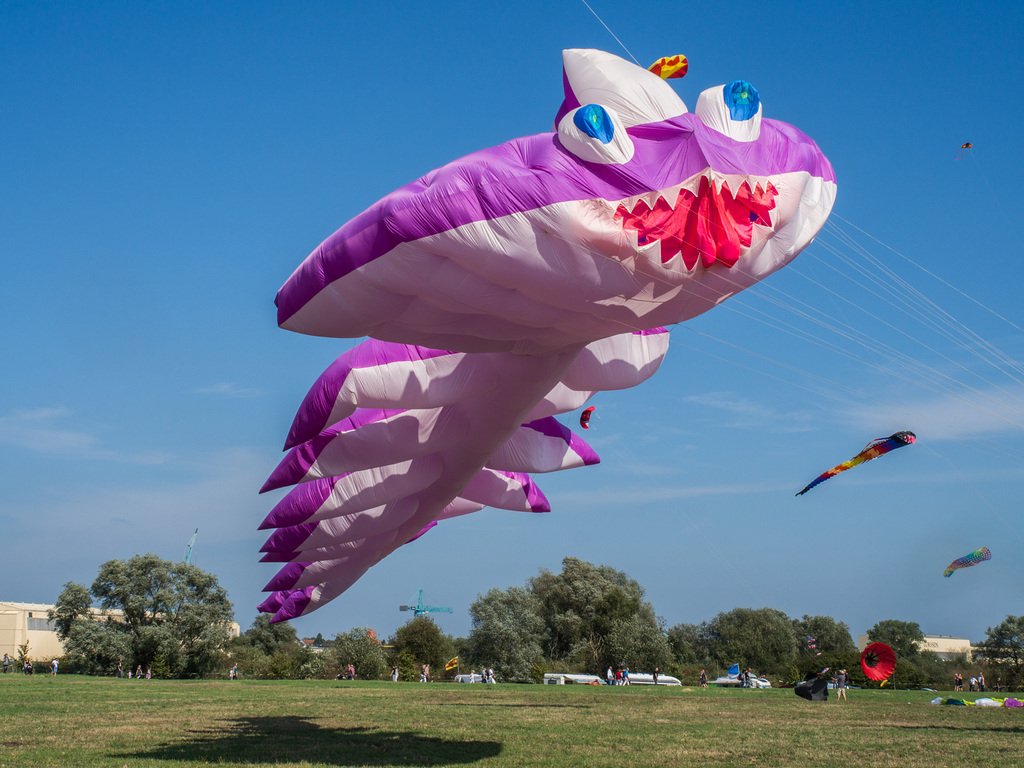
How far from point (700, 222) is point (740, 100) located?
1.39m

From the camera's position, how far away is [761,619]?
60.0m

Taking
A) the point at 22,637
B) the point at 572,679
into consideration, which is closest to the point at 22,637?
the point at 22,637

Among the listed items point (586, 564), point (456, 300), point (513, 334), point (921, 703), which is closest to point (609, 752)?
point (513, 334)

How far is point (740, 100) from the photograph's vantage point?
23.4ft

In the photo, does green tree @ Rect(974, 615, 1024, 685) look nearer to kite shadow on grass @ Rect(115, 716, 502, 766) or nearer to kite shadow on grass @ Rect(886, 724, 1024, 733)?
kite shadow on grass @ Rect(886, 724, 1024, 733)

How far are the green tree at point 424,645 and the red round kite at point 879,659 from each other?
3263 centimetres

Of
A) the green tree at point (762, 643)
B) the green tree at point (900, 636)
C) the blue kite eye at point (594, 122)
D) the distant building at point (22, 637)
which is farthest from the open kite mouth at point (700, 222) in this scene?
the distant building at point (22, 637)

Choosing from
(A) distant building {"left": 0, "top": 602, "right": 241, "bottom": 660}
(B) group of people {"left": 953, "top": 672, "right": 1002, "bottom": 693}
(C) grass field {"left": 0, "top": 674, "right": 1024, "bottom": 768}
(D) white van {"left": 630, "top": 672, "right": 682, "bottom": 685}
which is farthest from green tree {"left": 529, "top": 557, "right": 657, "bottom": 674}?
(A) distant building {"left": 0, "top": 602, "right": 241, "bottom": 660}

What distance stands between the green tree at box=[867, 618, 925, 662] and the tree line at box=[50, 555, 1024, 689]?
841 cm

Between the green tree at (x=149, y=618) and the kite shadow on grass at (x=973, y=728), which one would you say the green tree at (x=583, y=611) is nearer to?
the green tree at (x=149, y=618)

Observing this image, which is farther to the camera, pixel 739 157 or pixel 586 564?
pixel 586 564

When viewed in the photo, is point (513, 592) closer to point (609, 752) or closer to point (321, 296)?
point (609, 752)

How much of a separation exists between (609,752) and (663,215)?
8.81m

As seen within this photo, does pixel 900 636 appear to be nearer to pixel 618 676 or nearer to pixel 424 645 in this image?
pixel 618 676
